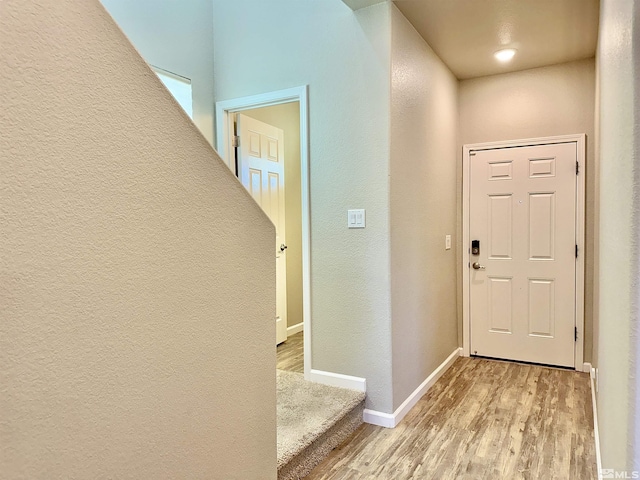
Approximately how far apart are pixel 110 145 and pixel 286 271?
3.38m

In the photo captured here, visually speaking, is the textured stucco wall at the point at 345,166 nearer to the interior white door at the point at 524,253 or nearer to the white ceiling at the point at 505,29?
the white ceiling at the point at 505,29

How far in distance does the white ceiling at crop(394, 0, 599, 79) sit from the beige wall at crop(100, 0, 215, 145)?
1.53 meters

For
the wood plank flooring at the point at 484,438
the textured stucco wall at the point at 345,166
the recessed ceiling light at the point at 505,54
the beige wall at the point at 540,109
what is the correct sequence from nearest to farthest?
the wood plank flooring at the point at 484,438
the textured stucco wall at the point at 345,166
the recessed ceiling light at the point at 505,54
the beige wall at the point at 540,109

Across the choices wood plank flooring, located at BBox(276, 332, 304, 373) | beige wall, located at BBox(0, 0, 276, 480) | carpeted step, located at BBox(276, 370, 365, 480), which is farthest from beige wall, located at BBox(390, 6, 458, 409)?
beige wall, located at BBox(0, 0, 276, 480)

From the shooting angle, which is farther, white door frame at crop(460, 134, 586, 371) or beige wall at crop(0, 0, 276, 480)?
white door frame at crop(460, 134, 586, 371)

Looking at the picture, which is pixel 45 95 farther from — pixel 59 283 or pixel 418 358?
pixel 418 358

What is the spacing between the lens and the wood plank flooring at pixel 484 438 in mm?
2111

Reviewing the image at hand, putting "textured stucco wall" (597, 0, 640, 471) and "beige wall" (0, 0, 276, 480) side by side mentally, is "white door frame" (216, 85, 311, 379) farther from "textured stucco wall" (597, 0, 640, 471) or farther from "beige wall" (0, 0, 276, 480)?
"textured stucco wall" (597, 0, 640, 471)

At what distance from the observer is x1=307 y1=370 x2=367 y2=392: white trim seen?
2643 millimetres

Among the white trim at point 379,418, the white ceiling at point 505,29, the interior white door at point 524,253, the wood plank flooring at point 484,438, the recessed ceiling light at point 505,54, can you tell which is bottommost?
the wood plank flooring at point 484,438

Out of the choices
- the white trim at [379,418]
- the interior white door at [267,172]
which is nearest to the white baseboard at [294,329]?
the interior white door at [267,172]

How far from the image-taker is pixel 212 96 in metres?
3.30

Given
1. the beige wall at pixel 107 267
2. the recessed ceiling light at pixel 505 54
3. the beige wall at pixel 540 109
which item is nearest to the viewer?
the beige wall at pixel 107 267

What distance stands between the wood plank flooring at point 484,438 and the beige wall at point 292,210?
1.77 m
